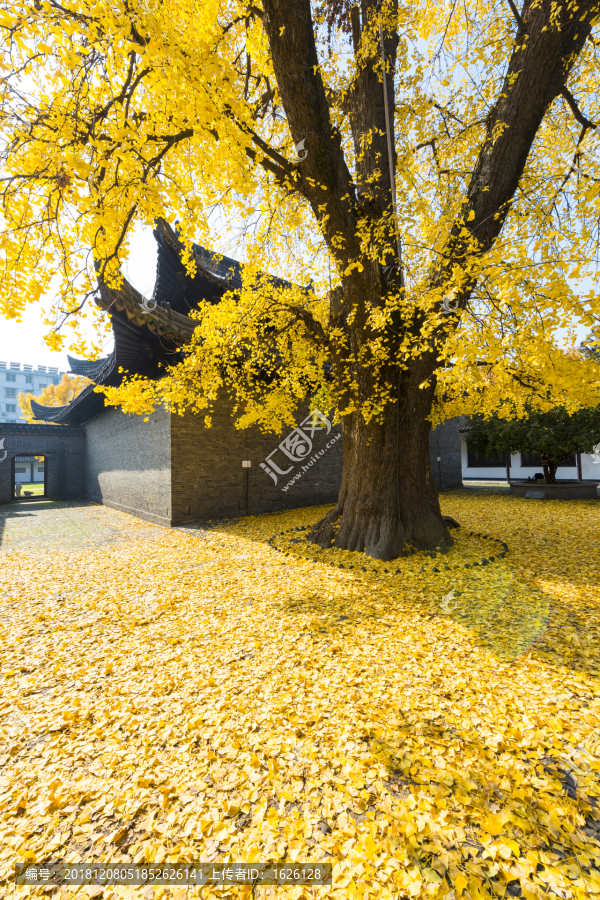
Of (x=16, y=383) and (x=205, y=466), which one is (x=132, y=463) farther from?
(x=16, y=383)

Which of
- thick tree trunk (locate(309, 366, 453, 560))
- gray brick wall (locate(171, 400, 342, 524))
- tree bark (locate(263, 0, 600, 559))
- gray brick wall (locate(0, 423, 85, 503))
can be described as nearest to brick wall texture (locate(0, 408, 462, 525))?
gray brick wall (locate(171, 400, 342, 524))

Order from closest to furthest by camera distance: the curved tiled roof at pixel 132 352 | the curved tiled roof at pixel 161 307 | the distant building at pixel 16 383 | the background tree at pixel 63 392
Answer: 1. the curved tiled roof at pixel 161 307
2. the curved tiled roof at pixel 132 352
3. the background tree at pixel 63 392
4. the distant building at pixel 16 383

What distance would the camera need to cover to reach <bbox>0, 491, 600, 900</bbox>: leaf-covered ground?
1414 mm

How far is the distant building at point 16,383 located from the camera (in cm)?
4775

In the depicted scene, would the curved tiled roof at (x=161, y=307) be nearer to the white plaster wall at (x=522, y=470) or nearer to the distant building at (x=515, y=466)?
the distant building at (x=515, y=466)

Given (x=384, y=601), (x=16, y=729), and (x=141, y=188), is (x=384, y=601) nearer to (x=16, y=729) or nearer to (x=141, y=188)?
(x=16, y=729)

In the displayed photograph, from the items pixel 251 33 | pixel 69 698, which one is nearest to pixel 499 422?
pixel 251 33

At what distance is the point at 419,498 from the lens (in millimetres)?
5676

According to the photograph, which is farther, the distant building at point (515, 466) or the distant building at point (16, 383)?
the distant building at point (16, 383)

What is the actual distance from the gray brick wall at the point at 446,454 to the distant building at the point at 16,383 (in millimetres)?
51567

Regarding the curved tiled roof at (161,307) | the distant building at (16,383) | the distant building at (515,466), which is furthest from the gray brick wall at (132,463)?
the distant building at (16,383)

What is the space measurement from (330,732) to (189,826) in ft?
2.66

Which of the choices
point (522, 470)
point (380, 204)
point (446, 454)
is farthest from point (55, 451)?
point (522, 470)

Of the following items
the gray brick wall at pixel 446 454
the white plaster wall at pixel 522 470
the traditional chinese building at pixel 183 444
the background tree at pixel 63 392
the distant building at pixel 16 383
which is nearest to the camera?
the traditional chinese building at pixel 183 444
